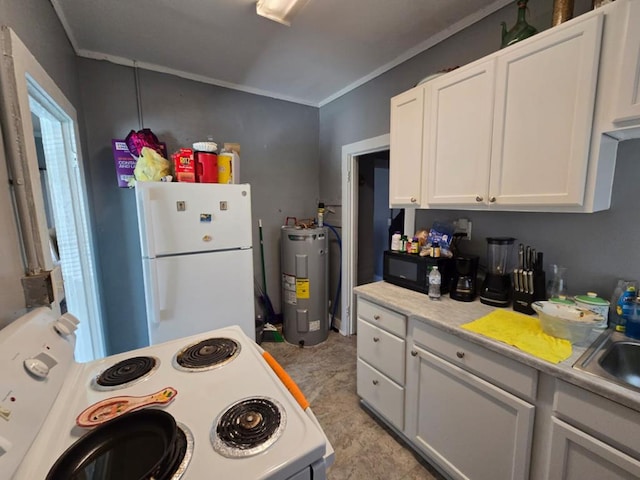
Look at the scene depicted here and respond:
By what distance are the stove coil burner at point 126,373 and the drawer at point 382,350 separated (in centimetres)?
120

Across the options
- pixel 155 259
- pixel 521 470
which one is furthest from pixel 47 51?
pixel 521 470

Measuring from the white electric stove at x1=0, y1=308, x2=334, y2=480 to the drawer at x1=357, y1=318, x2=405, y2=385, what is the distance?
0.92 m

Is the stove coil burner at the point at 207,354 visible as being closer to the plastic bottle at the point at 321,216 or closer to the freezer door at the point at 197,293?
the freezer door at the point at 197,293

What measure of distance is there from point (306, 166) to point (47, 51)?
2.15 metres

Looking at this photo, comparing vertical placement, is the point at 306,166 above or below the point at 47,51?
below

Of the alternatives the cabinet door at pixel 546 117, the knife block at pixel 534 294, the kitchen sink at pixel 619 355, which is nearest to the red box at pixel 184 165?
the cabinet door at pixel 546 117

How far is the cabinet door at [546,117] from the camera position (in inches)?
41.4

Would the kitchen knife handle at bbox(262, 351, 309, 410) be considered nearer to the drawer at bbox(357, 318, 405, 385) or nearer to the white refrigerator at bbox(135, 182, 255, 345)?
the drawer at bbox(357, 318, 405, 385)

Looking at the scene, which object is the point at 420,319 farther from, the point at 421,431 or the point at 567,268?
the point at 567,268

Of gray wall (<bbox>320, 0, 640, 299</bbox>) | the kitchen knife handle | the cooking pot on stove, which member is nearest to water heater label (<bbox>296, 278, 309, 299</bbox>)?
gray wall (<bbox>320, 0, 640, 299</bbox>)

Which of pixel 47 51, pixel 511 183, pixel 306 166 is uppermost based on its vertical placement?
pixel 47 51

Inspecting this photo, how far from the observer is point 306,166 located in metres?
3.13

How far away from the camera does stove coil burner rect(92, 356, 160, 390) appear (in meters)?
0.84

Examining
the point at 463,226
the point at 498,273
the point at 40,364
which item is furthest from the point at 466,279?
the point at 40,364
